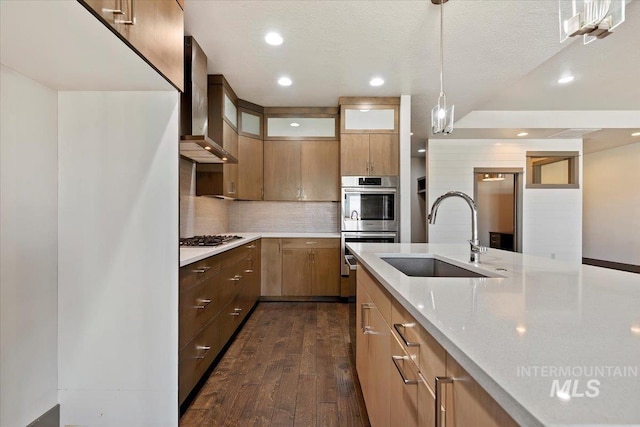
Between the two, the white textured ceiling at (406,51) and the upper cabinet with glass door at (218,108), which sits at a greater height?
the white textured ceiling at (406,51)

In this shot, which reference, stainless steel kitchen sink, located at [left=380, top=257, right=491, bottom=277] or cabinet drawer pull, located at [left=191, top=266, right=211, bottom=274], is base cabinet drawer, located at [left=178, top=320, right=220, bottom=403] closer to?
cabinet drawer pull, located at [left=191, top=266, right=211, bottom=274]

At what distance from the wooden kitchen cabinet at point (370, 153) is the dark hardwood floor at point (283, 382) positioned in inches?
76.2

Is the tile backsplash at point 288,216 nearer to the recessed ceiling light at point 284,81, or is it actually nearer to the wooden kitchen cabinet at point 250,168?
the wooden kitchen cabinet at point 250,168

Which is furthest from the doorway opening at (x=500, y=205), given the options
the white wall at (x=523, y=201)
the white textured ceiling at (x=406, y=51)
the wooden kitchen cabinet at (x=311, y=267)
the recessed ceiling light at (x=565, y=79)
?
the wooden kitchen cabinet at (x=311, y=267)

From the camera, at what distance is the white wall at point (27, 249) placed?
137 cm

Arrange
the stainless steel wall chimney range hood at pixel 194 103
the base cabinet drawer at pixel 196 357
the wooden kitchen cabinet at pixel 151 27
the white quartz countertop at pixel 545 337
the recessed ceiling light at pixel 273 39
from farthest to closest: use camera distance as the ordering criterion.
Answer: the recessed ceiling light at pixel 273 39, the stainless steel wall chimney range hood at pixel 194 103, the base cabinet drawer at pixel 196 357, the wooden kitchen cabinet at pixel 151 27, the white quartz countertop at pixel 545 337

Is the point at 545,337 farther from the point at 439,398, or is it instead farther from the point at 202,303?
the point at 202,303

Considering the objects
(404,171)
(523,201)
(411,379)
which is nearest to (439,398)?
(411,379)

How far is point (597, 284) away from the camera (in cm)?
103

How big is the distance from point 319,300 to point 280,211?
145 cm

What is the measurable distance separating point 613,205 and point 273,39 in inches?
294

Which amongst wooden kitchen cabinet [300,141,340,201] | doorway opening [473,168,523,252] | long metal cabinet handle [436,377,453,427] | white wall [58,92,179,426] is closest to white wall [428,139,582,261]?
doorway opening [473,168,523,252]

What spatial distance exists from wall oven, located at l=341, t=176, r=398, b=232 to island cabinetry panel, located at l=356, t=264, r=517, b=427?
7.73 feet

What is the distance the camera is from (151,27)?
4.58 ft
